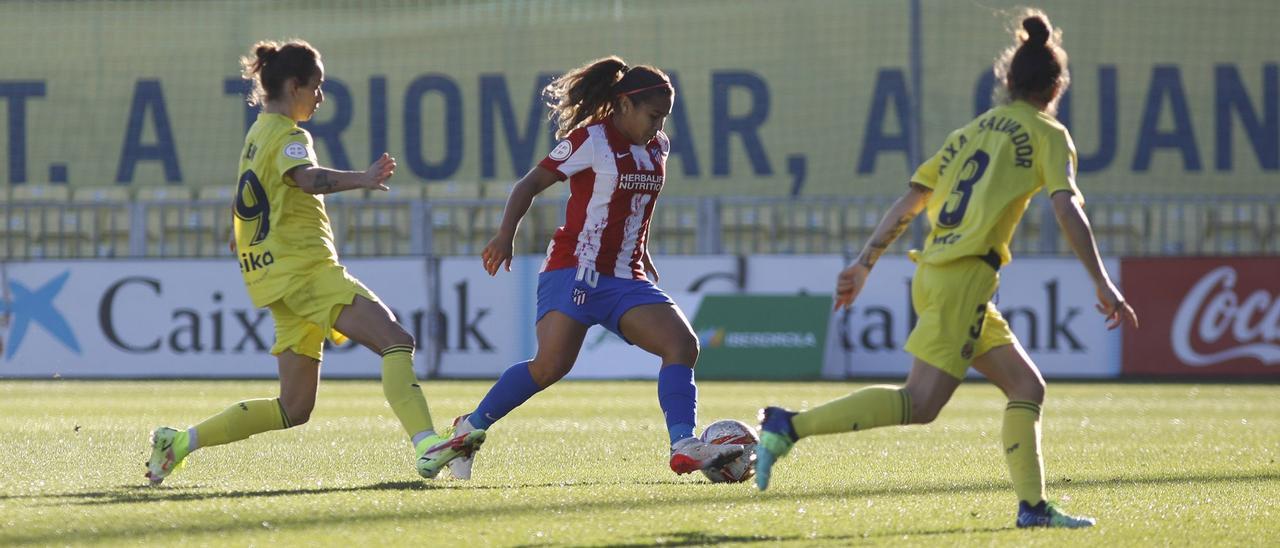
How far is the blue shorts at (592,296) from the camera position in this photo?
675 cm

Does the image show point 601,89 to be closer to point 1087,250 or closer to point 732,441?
point 732,441

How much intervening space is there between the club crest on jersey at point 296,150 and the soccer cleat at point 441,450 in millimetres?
1108

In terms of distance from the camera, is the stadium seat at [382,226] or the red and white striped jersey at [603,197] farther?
the stadium seat at [382,226]

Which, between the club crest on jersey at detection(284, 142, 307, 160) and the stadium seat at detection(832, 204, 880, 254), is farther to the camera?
the stadium seat at detection(832, 204, 880, 254)

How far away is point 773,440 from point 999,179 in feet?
3.36

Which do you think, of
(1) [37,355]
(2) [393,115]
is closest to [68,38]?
(2) [393,115]

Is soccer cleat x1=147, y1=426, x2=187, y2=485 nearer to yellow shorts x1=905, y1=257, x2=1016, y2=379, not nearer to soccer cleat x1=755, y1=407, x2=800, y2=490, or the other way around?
soccer cleat x1=755, y1=407, x2=800, y2=490

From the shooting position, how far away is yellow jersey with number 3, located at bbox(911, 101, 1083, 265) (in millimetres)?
5383

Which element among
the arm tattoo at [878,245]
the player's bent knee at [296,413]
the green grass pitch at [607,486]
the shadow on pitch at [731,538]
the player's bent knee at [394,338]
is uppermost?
the arm tattoo at [878,245]

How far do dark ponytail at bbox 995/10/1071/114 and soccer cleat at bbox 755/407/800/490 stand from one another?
121 cm

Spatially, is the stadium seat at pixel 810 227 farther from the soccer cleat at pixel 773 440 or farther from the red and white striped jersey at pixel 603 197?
the soccer cleat at pixel 773 440

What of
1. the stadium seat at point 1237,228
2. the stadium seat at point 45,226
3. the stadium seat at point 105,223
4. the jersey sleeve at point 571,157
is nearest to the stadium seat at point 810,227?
the stadium seat at point 1237,228

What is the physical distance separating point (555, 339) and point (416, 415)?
0.59 m

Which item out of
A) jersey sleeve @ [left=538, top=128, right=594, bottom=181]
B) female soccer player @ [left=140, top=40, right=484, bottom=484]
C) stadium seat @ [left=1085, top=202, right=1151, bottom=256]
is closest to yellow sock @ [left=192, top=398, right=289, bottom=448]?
female soccer player @ [left=140, top=40, right=484, bottom=484]
